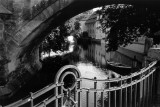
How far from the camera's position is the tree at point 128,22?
541 inches

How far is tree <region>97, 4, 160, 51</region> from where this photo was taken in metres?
13.7

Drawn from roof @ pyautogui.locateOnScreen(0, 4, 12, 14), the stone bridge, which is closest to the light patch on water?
the stone bridge

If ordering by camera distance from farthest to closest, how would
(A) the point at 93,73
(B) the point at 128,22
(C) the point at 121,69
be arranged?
(A) the point at 93,73
(C) the point at 121,69
(B) the point at 128,22

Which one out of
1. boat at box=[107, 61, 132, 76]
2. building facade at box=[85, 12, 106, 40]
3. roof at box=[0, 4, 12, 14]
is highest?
building facade at box=[85, 12, 106, 40]

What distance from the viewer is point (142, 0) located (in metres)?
10.6

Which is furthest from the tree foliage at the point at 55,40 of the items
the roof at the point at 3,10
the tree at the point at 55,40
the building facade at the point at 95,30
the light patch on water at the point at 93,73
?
the building facade at the point at 95,30

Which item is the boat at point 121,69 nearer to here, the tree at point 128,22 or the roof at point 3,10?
the tree at point 128,22

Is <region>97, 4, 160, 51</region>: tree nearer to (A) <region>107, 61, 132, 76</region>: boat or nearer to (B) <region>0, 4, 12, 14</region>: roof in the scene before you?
(A) <region>107, 61, 132, 76</region>: boat

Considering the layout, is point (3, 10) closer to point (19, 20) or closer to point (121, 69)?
point (19, 20)

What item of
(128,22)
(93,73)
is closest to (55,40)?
(93,73)

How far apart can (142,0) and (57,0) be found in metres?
4.09

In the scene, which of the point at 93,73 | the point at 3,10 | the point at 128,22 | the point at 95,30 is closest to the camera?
the point at 3,10

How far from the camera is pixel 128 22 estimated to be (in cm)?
1429

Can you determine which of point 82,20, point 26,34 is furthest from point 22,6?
point 82,20
